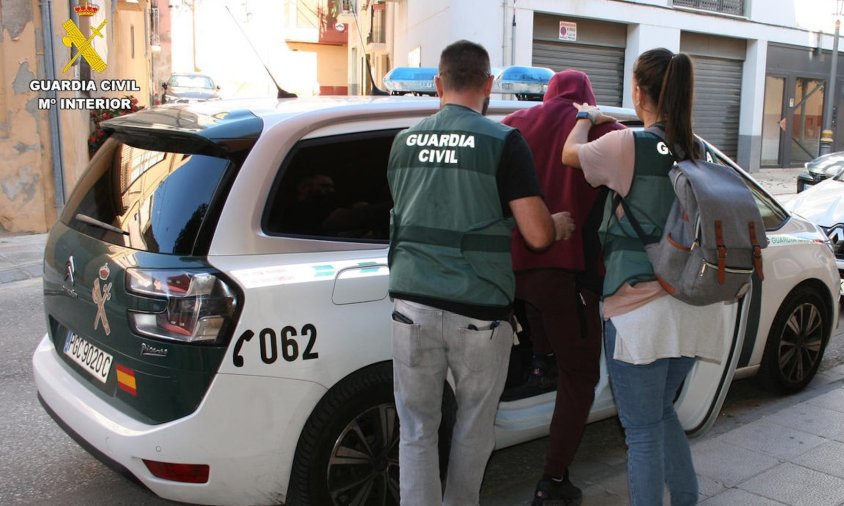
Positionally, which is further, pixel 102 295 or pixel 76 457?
pixel 76 457

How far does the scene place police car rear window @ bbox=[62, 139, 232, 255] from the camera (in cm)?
276

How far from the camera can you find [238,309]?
104 inches

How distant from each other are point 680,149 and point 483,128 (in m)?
0.68

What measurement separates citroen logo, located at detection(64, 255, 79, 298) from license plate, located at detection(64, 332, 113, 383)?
0.58 ft

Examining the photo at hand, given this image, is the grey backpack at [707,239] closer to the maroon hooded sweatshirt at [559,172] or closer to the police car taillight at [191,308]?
the maroon hooded sweatshirt at [559,172]

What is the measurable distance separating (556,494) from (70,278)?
2140 mm

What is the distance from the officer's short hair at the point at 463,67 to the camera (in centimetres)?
255

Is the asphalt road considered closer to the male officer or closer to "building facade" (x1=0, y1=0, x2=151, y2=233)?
the male officer

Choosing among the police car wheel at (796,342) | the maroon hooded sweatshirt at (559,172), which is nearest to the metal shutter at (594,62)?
the police car wheel at (796,342)

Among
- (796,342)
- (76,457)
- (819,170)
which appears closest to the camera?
(76,457)

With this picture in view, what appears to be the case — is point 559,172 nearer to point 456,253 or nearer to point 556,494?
point 456,253

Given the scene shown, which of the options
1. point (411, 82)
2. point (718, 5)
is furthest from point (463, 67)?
point (718, 5)

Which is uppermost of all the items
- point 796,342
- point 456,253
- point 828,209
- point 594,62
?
point 594,62

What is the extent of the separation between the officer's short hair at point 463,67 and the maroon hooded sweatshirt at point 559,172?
0.63 m
